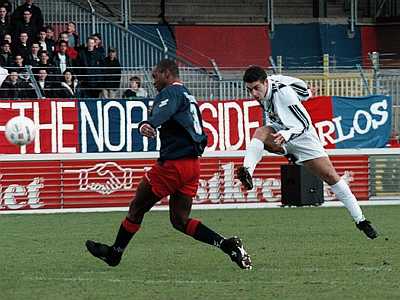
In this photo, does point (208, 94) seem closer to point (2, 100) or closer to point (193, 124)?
point (2, 100)

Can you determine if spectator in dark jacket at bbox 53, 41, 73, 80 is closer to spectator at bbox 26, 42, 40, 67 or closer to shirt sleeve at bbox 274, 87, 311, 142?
spectator at bbox 26, 42, 40, 67

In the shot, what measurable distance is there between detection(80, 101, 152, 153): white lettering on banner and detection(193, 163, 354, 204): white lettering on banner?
2.25m

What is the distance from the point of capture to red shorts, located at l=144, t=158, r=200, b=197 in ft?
35.0

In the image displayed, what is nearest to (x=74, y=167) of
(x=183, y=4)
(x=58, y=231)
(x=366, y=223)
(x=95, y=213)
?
(x=95, y=213)

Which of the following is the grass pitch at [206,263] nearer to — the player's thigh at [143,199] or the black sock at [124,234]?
the black sock at [124,234]

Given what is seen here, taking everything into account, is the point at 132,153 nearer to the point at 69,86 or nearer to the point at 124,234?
the point at 69,86

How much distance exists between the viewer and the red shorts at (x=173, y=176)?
10.7 meters

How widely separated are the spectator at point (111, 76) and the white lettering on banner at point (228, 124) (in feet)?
8.29

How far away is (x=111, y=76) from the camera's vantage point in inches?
998

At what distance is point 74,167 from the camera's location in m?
21.0

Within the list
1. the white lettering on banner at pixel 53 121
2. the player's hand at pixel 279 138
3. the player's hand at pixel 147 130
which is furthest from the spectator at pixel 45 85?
the player's hand at pixel 147 130

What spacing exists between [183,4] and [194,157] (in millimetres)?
24253

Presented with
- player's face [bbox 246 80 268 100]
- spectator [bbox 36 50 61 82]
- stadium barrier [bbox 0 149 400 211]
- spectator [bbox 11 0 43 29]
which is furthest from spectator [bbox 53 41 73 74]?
player's face [bbox 246 80 268 100]

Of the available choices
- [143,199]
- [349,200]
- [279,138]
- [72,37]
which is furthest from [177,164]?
[72,37]
